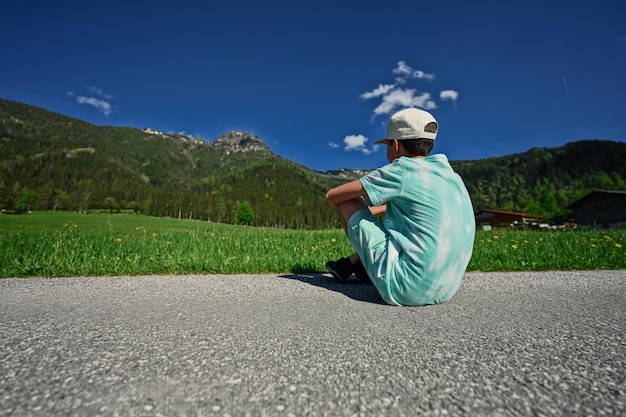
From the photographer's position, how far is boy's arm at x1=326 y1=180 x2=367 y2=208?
2.93 meters

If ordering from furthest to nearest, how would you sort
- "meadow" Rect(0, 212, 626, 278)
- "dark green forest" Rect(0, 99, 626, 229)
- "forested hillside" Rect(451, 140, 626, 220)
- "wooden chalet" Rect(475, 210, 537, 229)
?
"forested hillside" Rect(451, 140, 626, 220) < "dark green forest" Rect(0, 99, 626, 229) < "wooden chalet" Rect(475, 210, 537, 229) < "meadow" Rect(0, 212, 626, 278)

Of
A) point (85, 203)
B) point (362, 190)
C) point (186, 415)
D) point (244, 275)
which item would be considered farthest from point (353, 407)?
point (85, 203)

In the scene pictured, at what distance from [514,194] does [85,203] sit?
16101cm

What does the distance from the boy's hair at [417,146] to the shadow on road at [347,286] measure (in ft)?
4.66

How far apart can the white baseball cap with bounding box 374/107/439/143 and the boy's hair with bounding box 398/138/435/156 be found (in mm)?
38

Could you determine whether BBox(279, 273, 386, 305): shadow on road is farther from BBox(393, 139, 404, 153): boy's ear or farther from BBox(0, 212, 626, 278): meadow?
BBox(393, 139, 404, 153): boy's ear

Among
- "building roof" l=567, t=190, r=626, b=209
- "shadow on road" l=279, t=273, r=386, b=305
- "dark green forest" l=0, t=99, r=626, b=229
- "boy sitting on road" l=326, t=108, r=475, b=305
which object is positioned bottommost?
"shadow on road" l=279, t=273, r=386, b=305

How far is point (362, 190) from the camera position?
2885mm

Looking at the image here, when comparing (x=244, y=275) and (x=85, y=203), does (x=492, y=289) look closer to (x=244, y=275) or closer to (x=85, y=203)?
(x=244, y=275)

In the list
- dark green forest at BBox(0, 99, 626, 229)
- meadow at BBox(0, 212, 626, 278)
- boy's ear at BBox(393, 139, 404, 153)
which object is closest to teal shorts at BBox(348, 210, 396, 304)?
boy's ear at BBox(393, 139, 404, 153)

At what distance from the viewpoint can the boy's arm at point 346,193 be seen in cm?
293

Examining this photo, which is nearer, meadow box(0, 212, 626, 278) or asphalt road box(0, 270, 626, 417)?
asphalt road box(0, 270, 626, 417)

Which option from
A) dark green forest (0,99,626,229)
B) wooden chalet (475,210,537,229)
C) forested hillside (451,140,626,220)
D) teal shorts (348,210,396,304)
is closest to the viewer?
teal shorts (348,210,396,304)

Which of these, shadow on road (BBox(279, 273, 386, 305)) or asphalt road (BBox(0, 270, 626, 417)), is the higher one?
shadow on road (BBox(279, 273, 386, 305))
